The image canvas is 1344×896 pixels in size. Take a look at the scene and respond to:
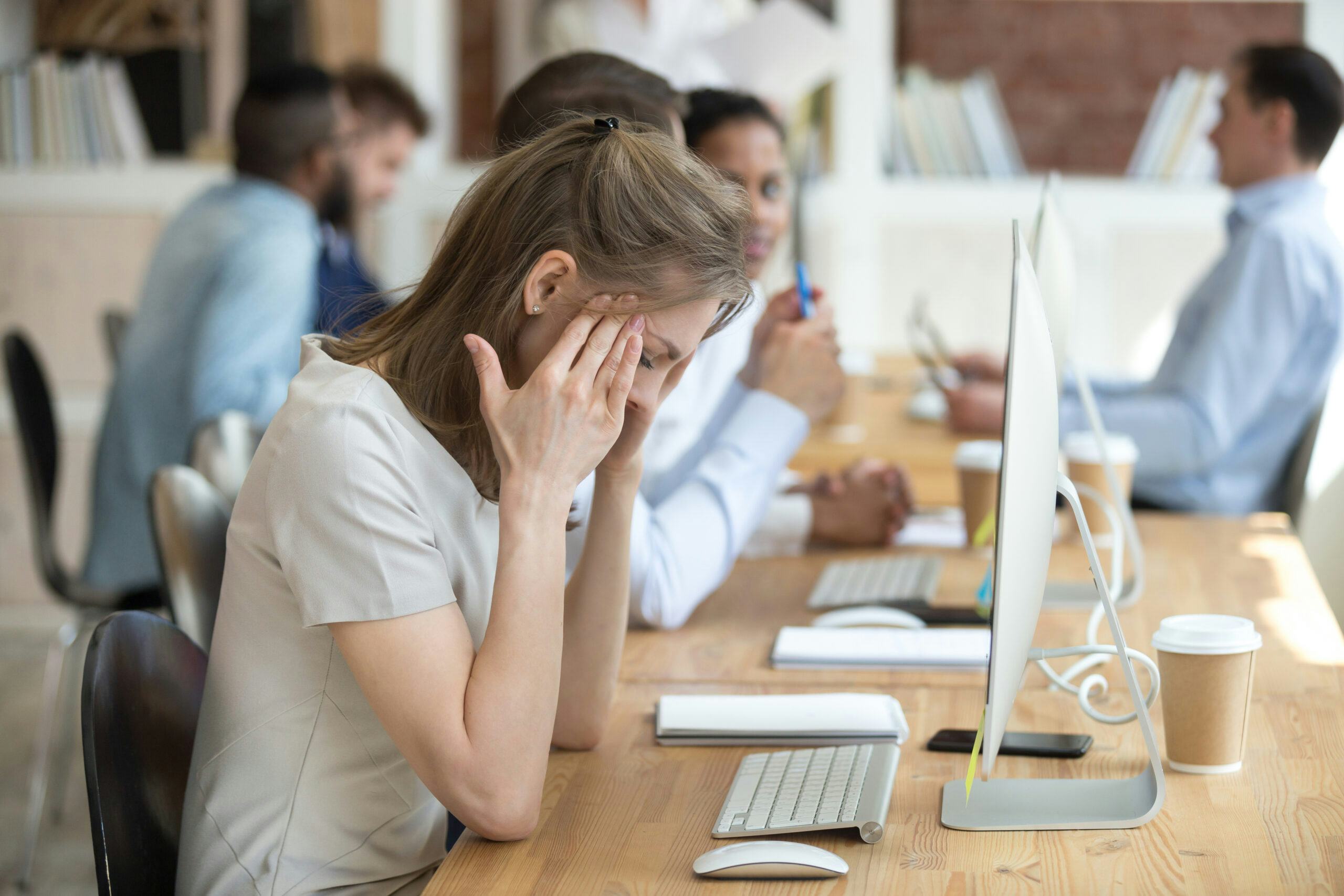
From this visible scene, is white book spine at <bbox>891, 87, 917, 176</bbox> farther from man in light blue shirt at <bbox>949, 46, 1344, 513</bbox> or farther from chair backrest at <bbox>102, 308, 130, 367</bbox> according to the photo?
chair backrest at <bbox>102, 308, 130, 367</bbox>

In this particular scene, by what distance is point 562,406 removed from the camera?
1.00 metres

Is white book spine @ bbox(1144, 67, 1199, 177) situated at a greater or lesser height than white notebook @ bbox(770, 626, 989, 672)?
greater

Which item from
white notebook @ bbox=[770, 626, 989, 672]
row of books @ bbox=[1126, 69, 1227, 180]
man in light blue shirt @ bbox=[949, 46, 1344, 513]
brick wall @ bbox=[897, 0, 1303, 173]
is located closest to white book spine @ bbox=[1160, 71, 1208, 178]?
row of books @ bbox=[1126, 69, 1227, 180]

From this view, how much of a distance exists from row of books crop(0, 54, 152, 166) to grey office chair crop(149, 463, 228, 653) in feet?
9.43

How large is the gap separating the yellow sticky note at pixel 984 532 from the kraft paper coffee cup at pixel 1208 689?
2.14 feet

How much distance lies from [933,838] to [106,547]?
79.9 inches

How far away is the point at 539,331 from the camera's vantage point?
1.06m

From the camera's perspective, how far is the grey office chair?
4.68ft

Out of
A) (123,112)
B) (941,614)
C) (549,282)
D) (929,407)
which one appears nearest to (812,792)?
(549,282)

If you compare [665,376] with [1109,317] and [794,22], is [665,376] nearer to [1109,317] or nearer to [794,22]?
[794,22]

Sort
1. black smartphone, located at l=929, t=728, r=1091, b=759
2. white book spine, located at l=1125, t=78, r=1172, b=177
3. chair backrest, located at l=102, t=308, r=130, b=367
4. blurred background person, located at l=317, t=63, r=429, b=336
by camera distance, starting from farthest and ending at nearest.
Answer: white book spine, located at l=1125, t=78, r=1172, b=177 → blurred background person, located at l=317, t=63, r=429, b=336 → chair backrest, located at l=102, t=308, r=130, b=367 → black smartphone, located at l=929, t=728, r=1091, b=759

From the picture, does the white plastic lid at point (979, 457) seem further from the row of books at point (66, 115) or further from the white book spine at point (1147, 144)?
the row of books at point (66, 115)

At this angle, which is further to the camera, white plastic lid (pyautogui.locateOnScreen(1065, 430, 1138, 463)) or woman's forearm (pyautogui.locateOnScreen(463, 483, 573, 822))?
white plastic lid (pyautogui.locateOnScreen(1065, 430, 1138, 463))

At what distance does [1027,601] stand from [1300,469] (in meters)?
1.79
